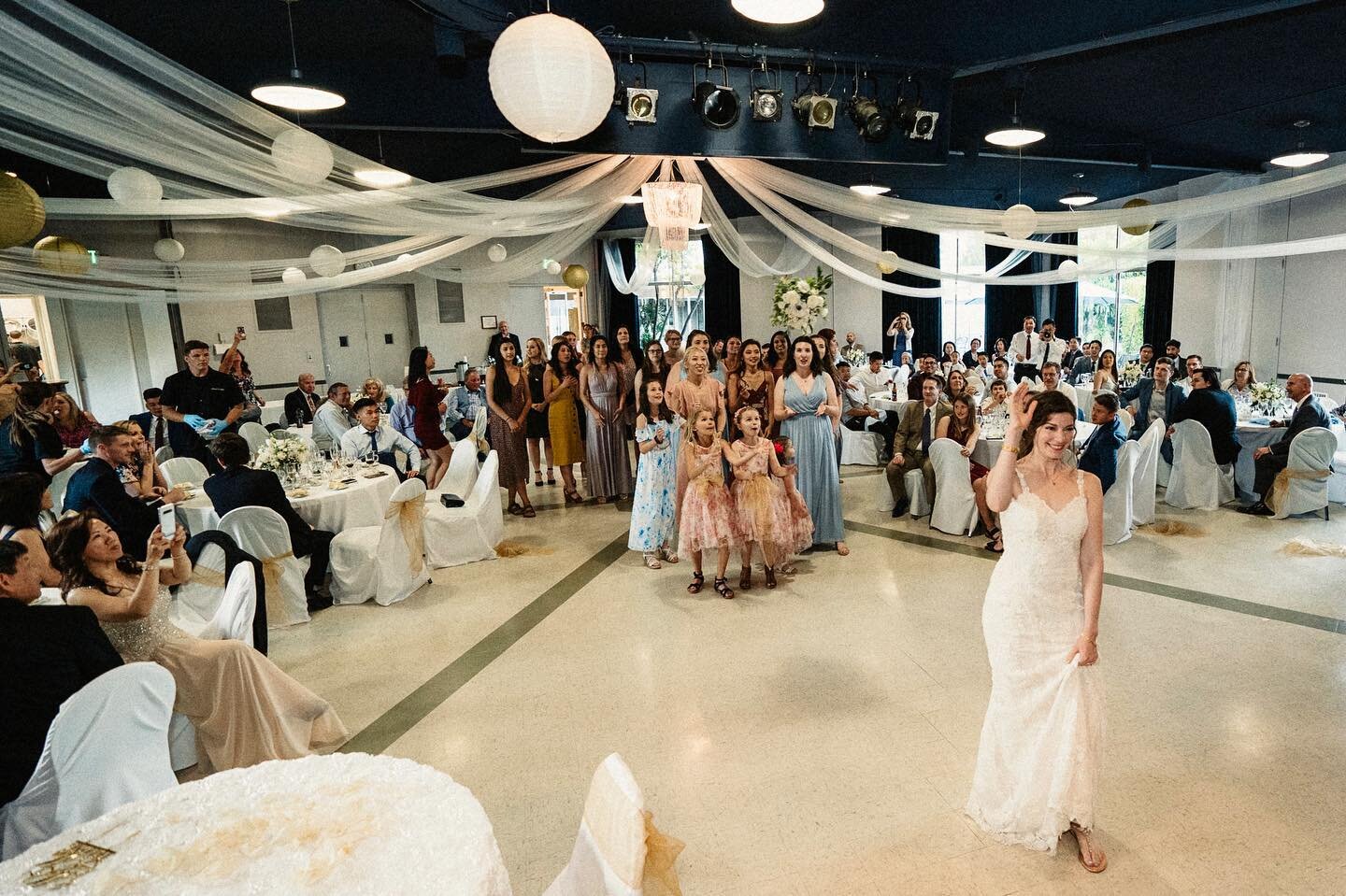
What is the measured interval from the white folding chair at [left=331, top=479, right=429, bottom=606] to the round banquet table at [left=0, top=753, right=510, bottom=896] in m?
3.24

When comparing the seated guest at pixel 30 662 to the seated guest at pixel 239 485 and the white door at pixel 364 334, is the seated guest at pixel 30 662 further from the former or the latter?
the white door at pixel 364 334

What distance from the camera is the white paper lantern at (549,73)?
8.64 ft

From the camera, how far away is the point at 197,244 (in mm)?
10812

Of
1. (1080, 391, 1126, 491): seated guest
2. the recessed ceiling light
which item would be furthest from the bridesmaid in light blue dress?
the recessed ceiling light

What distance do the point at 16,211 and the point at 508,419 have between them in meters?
4.06

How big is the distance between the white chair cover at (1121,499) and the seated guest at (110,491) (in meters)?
6.50

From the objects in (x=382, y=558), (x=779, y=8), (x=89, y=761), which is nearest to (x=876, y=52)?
(x=779, y=8)

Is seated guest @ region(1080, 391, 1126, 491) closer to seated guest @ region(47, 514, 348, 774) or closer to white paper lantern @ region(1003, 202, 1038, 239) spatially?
white paper lantern @ region(1003, 202, 1038, 239)

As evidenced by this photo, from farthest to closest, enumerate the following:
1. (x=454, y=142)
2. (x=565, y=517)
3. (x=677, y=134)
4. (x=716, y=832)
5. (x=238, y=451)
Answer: (x=454, y=142) → (x=565, y=517) → (x=677, y=134) → (x=238, y=451) → (x=716, y=832)

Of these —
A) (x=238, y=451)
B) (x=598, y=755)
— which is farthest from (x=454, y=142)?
(x=598, y=755)

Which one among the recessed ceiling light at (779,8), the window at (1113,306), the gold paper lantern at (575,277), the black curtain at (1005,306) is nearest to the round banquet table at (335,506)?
the recessed ceiling light at (779,8)

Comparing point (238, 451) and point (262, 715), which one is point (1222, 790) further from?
point (238, 451)

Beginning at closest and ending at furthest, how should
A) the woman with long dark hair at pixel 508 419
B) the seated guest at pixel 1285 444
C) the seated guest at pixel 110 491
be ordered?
the seated guest at pixel 110 491 < the seated guest at pixel 1285 444 < the woman with long dark hair at pixel 508 419

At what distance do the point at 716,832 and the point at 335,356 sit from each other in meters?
12.0
